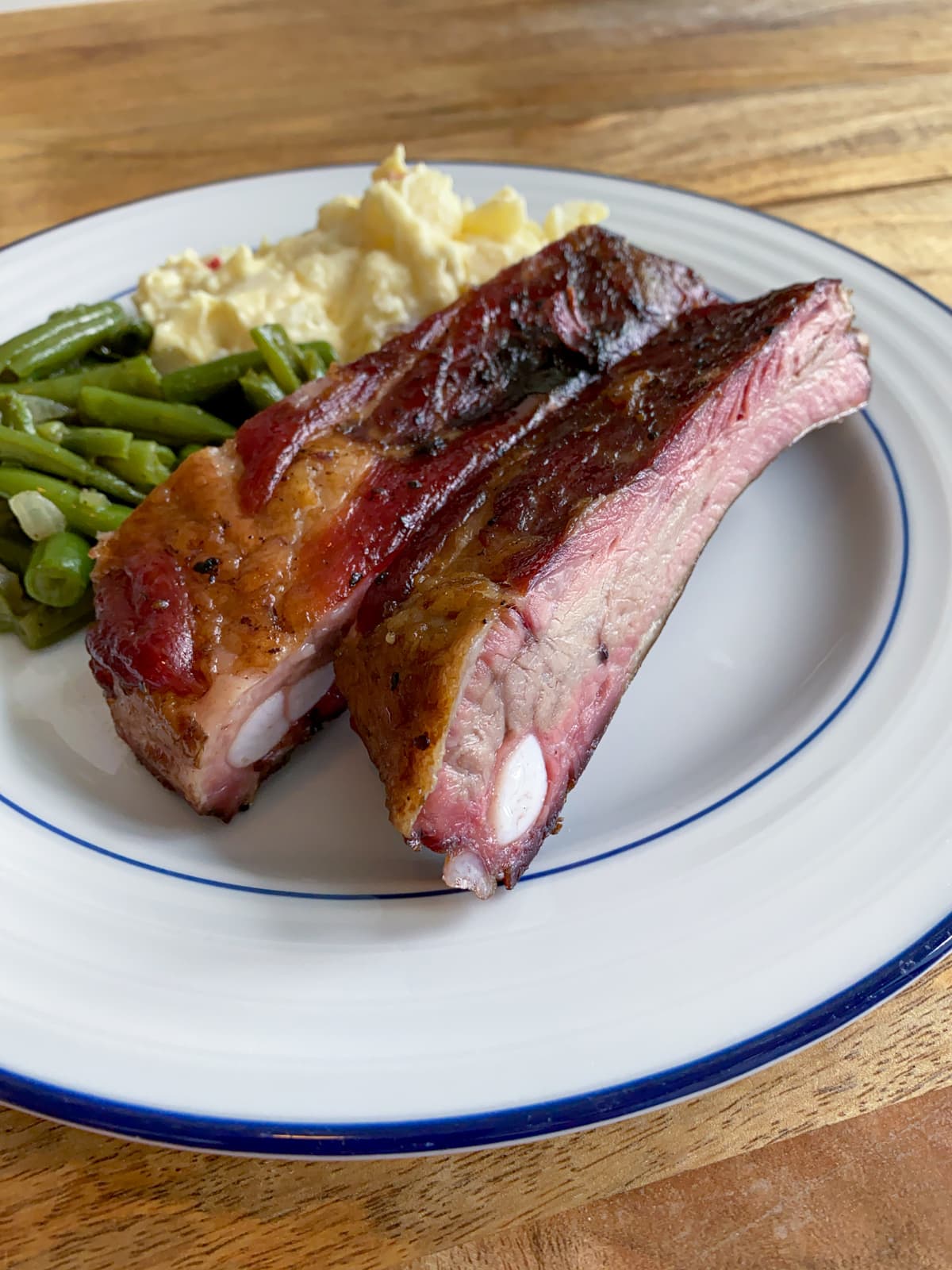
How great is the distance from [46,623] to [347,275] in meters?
1.78

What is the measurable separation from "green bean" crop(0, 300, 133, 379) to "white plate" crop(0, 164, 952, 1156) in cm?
112

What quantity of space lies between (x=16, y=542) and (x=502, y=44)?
466cm

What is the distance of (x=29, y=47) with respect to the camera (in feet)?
19.9

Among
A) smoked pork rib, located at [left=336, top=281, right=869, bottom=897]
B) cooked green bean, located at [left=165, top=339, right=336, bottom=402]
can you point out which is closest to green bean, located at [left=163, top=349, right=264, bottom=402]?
cooked green bean, located at [left=165, top=339, right=336, bottom=402]

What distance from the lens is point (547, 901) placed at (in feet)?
7.75

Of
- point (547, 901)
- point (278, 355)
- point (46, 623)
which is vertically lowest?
point (46, 623)

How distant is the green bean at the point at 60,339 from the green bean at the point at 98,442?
0.36 metres

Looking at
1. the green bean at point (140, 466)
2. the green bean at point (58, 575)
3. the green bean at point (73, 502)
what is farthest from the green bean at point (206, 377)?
the green bean at point (58, 575)

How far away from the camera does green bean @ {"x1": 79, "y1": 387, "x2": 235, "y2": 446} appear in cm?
355

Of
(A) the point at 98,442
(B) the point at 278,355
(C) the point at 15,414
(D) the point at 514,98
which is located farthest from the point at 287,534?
(D) the point at 514,98

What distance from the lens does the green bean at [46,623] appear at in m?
3.10

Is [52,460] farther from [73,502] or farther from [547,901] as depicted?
[547,901]

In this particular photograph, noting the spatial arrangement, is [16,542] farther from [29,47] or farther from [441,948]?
[29,47]

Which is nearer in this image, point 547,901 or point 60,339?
point 547,901
